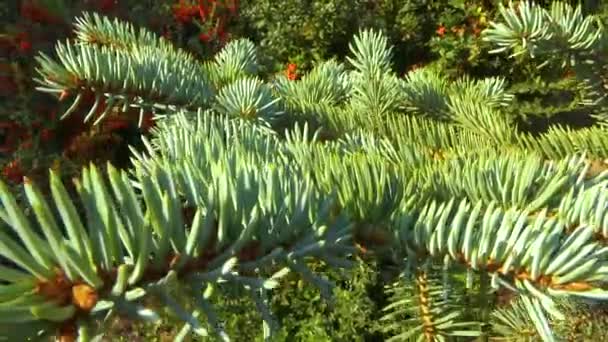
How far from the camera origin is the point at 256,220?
1.22 feet

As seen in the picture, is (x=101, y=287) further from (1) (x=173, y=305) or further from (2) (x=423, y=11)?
(2) (x=423, y=11)

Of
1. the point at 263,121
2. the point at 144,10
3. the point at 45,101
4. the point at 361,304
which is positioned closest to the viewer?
the point at 263,121

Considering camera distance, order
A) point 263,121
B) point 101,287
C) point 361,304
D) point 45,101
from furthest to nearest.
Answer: point 45,101 → point 361,304 → point 263,121 → point 101,287

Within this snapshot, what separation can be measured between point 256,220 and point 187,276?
52 mm

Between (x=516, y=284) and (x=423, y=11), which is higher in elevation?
(x=423, y=11)

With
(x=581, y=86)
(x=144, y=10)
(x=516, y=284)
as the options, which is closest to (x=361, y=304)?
(x=581, y=86)

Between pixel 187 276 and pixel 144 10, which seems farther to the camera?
pixel 144 10

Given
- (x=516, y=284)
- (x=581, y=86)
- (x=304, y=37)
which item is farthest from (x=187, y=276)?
(x=304, y=37)

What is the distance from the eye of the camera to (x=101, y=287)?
306mm

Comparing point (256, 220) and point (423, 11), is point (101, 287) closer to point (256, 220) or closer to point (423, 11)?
point (256, 220)

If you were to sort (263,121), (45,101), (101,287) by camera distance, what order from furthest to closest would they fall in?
1. (45,101)
2. (263,121)
3. (101,287)

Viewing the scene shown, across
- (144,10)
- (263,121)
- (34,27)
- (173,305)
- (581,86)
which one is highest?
(144,10)

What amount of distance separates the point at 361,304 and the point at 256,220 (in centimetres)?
216

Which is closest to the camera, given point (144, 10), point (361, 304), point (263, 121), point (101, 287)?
point (101, 287)
